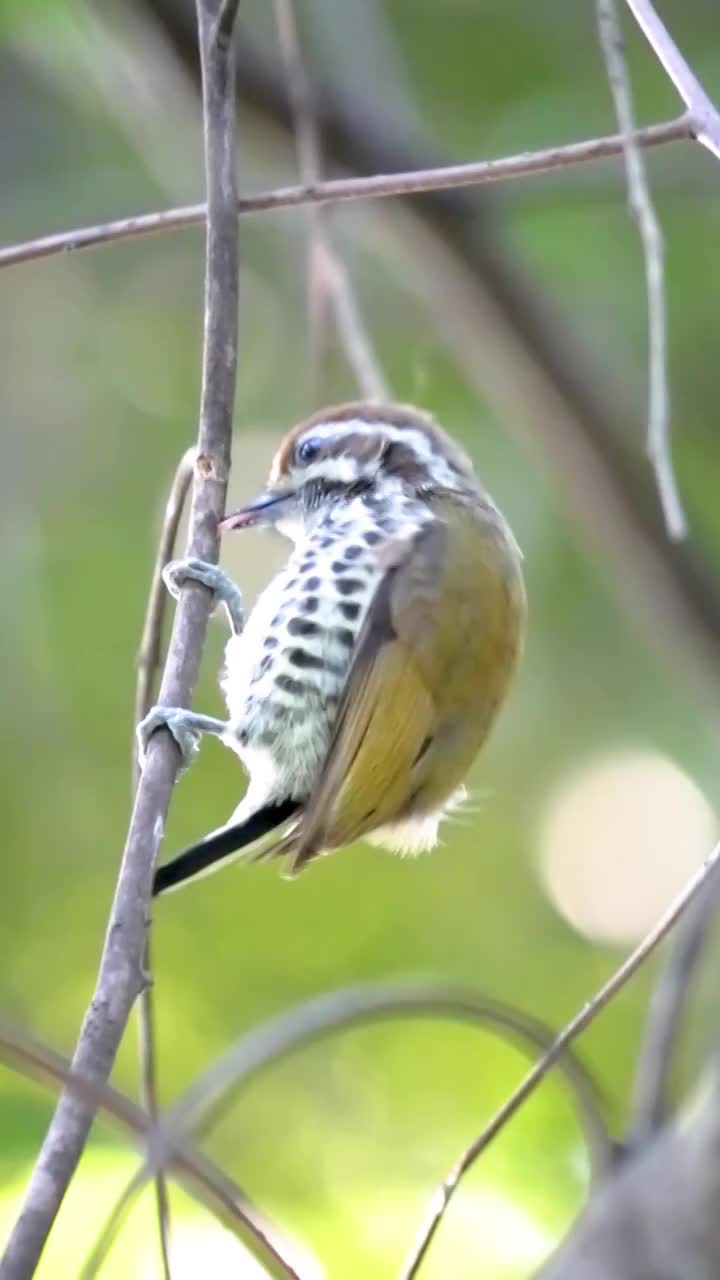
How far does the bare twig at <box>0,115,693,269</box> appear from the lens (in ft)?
4.88

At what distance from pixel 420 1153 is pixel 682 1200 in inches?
98.9

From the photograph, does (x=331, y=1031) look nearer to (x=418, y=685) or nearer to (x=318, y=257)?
(x=418, y=685)

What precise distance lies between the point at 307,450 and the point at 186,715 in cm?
111

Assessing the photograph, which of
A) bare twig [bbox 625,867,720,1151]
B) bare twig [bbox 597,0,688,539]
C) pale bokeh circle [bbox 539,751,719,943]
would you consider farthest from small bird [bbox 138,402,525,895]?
pale bokeh circle [bbox 539,751,719,943]

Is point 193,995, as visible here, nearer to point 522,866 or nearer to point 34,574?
point 522,866

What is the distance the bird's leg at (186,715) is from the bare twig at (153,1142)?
14.5 inches

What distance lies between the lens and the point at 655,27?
1.47m

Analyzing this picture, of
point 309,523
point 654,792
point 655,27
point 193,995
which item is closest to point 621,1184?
point 655,27

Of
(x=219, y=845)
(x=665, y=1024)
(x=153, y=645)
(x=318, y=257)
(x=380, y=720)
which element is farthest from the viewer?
(x=318, y=257)

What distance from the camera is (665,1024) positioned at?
103 centimetres

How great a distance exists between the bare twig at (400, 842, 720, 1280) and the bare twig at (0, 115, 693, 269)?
548 millimetres

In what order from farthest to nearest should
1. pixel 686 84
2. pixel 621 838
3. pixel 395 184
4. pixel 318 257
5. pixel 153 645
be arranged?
pixel 621 838 < pixel 318 257 < pixel 153 645 < pixel 395 184 < pixel 686 84

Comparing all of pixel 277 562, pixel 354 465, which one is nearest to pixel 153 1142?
pixel 354 465

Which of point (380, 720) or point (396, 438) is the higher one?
point (396, 438)
